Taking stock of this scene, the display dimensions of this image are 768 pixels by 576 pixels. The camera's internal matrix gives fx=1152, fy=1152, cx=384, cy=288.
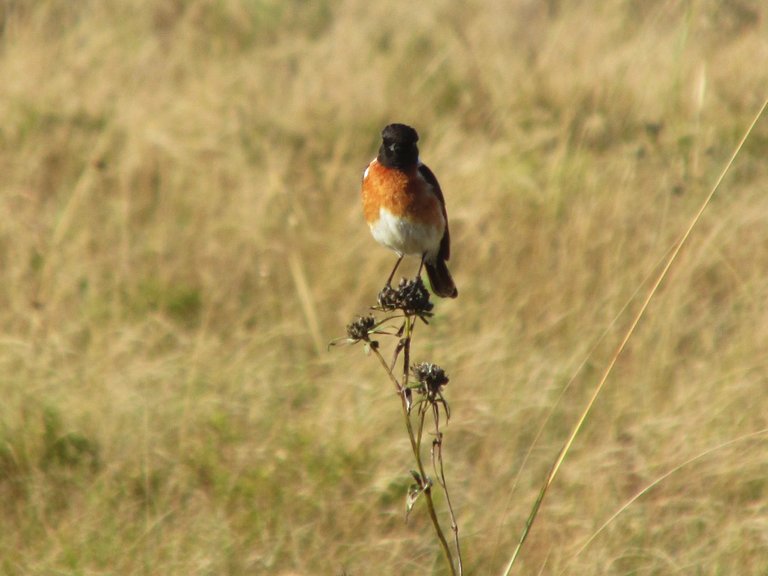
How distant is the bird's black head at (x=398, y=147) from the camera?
126 inches

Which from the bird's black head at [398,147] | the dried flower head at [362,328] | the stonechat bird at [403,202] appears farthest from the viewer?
the stonechat bird at [403,202]

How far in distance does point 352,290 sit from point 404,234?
1808 millimetres

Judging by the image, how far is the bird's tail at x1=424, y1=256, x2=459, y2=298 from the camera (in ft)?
11.8

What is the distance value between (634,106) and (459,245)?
1703mm

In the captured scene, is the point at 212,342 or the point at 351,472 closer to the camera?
the point at 351,472

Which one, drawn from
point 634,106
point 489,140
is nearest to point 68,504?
point 489,140

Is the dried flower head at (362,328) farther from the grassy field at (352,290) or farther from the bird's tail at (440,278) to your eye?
the grassy field at (352,290)

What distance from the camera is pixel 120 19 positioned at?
25.6ft

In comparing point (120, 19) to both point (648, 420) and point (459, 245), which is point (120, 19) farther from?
point (648, 420)

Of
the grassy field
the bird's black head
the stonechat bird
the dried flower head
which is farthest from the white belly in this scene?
the dried flower head

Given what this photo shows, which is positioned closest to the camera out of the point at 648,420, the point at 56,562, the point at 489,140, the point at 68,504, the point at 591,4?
the point at 56,562

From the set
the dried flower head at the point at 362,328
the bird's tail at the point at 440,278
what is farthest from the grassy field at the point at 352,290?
the dried flower head at the point at 362,328

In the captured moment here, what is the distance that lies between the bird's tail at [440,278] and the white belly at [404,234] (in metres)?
0.17

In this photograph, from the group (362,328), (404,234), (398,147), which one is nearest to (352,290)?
(404,234)
